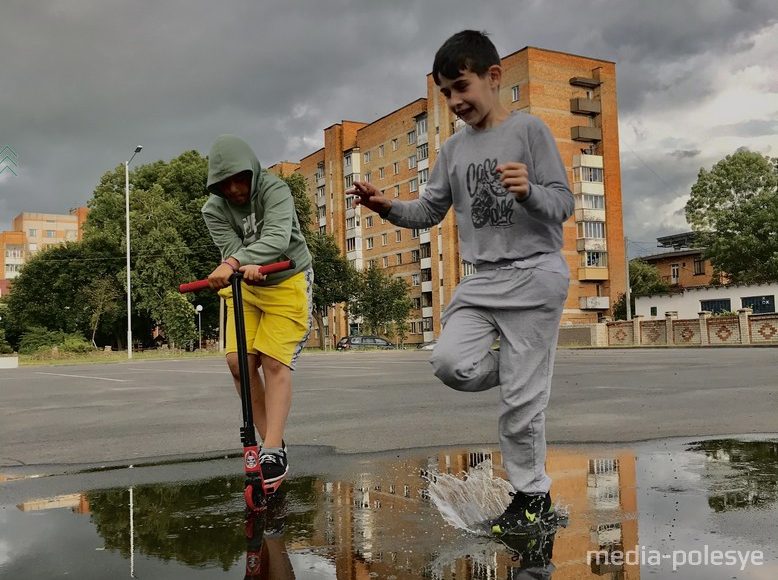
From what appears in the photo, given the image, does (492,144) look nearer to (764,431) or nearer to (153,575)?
(153,575)

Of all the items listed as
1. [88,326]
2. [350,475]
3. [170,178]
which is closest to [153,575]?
[350,475]

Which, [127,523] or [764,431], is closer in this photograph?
[127,523]

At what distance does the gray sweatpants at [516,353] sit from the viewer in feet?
10.1

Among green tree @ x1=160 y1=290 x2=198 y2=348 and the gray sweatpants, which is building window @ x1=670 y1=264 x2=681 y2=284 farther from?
the gray sweatpants

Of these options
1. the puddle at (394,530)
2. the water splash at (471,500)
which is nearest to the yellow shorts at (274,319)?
the puddle at (394,530)

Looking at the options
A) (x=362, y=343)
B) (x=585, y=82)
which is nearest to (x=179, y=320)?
(x=362, y=343)

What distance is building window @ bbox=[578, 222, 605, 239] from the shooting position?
61.0 m

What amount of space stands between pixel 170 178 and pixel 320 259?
40.1 ft

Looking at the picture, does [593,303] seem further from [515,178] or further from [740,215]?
[515,178]

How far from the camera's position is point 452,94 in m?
3.15

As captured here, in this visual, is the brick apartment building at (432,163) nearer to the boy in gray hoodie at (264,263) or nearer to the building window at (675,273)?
the building window at (675,273)

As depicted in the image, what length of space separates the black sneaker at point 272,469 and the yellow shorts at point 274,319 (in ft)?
1.78

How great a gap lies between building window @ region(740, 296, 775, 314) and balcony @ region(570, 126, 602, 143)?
17.1m

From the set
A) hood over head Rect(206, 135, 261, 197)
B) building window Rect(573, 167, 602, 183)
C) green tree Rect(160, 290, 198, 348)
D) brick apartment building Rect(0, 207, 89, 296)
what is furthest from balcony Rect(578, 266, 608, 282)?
brick apartment building Rect(0, 207, 89, 296)
